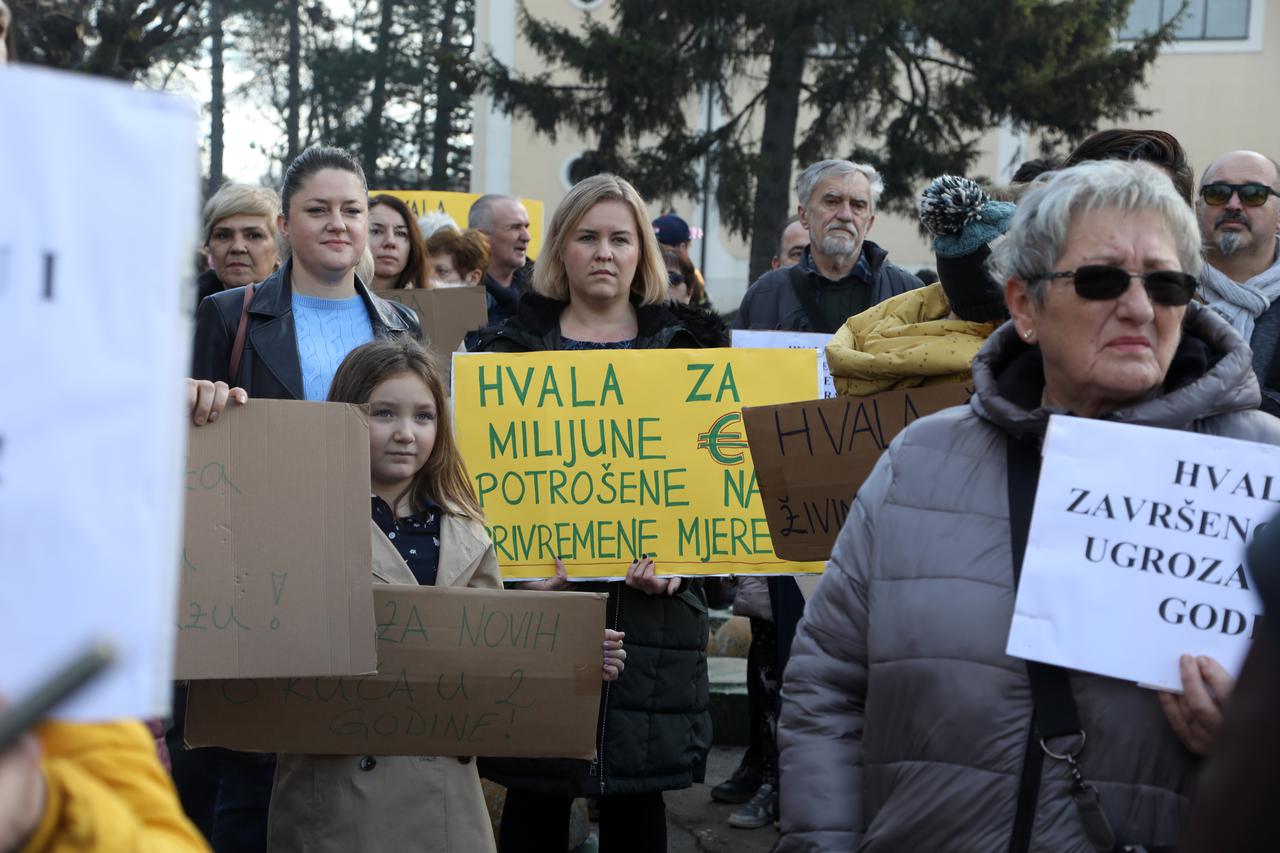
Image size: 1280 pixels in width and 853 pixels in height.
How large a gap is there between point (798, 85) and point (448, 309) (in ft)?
44.3

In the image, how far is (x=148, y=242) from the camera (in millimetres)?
1246

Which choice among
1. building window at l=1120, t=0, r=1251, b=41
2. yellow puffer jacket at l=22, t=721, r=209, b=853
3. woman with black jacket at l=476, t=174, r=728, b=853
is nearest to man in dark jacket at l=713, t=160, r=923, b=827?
woman with black jacket at l=476, t=174, r=728, b=853

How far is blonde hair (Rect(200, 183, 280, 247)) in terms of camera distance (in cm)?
592

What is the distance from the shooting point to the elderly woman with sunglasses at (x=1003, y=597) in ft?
6.81

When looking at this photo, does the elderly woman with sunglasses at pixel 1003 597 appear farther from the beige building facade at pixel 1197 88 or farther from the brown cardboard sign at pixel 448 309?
the beige building facade at pixel 1197 88

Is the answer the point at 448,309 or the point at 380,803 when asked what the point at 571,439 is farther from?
the point at 448,309

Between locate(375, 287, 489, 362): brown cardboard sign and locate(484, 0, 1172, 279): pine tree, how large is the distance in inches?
482

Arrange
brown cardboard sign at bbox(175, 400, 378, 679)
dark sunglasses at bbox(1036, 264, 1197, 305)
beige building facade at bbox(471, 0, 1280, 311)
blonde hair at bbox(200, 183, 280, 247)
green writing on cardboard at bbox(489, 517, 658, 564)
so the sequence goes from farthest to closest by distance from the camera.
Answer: beige building facade at bbox(471, 0, 1280, 311)
blonde hair at bbox(200, 183, 280, 247)
green writing on cardboard at bbox(489, 517, 658, 564)
brown cardboard sign at bbox(175, 400, 378, 679)
dark sunglasses at bbox(1036, 264, 1197, 305)

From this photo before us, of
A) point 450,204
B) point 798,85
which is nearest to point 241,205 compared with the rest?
point 450,204

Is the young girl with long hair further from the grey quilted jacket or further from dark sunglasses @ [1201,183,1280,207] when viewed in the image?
dark sunglasses @ [1201,183,1280,207]

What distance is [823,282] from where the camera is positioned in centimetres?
582

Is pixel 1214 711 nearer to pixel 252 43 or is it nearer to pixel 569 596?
pixel 569 596

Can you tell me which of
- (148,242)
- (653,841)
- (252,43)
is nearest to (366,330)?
(653,841)

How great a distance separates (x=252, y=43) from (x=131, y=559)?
35.2 m
